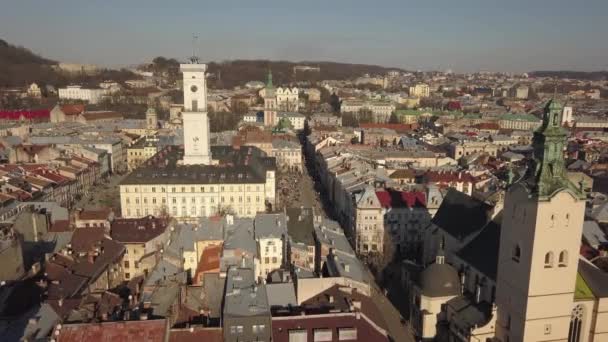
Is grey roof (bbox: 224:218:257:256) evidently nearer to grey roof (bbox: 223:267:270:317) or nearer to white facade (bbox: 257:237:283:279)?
white facade (bbox: 257:237:283:279)

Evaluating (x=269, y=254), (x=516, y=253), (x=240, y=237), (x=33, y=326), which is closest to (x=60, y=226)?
(x=240, y=237)

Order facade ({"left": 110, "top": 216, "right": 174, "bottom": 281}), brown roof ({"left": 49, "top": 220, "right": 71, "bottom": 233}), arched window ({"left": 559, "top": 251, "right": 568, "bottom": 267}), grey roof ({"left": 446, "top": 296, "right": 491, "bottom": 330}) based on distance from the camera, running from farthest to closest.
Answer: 1. brown roof ({"left": 49, "top": 220, "right": 71, "bottom": 233})
2. facade ({"left": 110, "top": 216, "right": 174, "bottom": 281})
3. grey roof ({"left": 446, "top": 296, "right": 491, "bottom": 330})
4. arched window ({"left": 559, "top": 251, "right": 568, "bottom": 267})

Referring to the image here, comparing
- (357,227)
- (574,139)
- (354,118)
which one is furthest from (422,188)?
(354,118)

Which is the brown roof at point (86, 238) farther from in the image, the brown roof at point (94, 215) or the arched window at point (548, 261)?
the arched window at point (548, 261)

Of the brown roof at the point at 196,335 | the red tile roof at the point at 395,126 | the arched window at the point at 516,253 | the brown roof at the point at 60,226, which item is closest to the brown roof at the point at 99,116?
the red tile roof at the point at 395,126

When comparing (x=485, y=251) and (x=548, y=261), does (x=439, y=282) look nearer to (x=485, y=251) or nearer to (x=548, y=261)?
(x=485, y=251)

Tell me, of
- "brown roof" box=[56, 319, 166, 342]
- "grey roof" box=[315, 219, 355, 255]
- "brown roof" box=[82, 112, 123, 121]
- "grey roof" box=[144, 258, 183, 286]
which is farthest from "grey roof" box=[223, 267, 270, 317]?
"brown roof" box=[82, 112, 123, 121]

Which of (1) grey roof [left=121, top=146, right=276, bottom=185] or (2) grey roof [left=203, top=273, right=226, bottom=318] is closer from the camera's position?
(2) grey roof [left=203, top=273, right=226, bottom=318]
